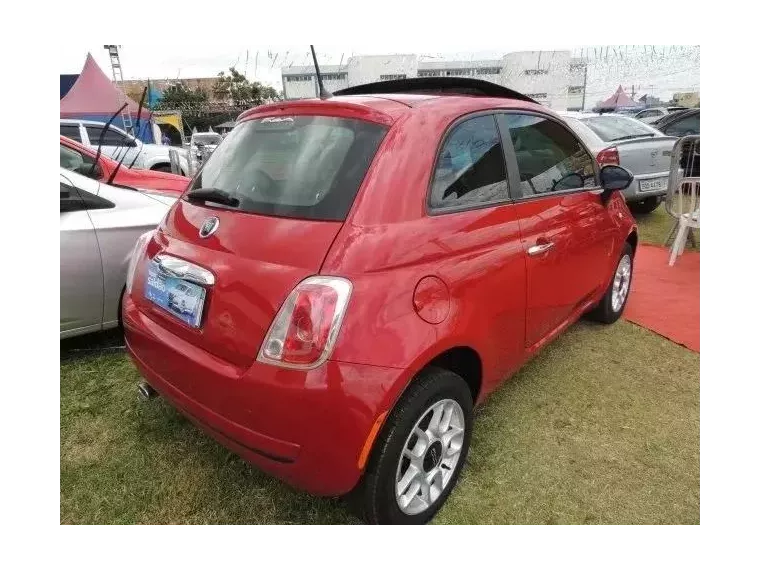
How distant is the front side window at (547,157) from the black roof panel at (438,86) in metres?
0.26

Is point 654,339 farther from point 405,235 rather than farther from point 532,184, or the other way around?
point 405,235

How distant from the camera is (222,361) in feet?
→ 5.72

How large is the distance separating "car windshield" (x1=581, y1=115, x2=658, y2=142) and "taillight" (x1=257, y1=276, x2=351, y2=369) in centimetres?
703

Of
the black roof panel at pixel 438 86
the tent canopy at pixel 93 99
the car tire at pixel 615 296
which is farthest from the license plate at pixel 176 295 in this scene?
the tent canopy at pixel 93 99

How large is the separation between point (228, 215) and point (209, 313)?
41 centimetres

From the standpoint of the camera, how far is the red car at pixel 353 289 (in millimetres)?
1600

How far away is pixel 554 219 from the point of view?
2570 mm

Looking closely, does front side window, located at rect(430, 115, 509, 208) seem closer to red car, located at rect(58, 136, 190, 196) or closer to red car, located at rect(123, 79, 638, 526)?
red car, located at rect(123, 79, 638, 526)

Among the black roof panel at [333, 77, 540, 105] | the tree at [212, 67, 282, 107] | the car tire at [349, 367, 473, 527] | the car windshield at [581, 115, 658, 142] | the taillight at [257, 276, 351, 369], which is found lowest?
the car tire at [349, 367, 473, 527]

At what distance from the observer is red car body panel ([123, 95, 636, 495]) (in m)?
1.59

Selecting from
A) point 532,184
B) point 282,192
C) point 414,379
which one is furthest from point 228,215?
point 532,184

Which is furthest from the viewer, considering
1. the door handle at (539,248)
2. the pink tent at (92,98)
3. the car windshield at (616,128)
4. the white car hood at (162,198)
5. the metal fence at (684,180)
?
the pink tent at (92,98)

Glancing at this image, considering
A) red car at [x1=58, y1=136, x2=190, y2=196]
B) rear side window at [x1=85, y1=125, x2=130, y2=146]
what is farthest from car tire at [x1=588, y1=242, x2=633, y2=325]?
rear side window at [x1=85, y1=125, x2=130, y2=146]

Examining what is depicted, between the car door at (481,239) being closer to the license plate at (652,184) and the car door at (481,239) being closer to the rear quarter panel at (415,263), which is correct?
the rear quarter panel at (415,263)
